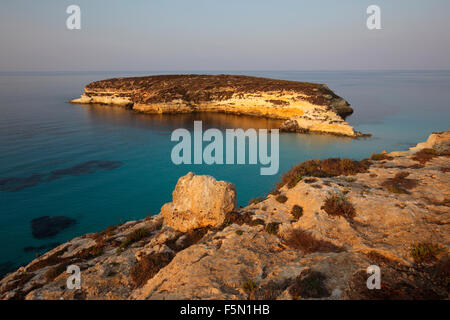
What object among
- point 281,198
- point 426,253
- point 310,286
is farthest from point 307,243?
point 426,253

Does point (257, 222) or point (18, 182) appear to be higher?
point (257, 222)

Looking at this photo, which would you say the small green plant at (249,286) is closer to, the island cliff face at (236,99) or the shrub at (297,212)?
the shrub at (297,212)

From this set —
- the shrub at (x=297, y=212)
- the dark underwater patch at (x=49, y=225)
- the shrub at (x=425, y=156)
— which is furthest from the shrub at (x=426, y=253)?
the dark underwater patch at (x=49, y=225)

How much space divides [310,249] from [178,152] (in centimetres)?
3100

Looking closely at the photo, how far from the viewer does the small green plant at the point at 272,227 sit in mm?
10508

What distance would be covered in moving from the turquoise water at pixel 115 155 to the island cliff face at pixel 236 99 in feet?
16.8

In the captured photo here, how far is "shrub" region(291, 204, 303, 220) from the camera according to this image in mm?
11305

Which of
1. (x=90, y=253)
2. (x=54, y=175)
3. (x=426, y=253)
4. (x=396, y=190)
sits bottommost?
(x=90, y=253)

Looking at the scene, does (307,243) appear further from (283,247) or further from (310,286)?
(310,286)

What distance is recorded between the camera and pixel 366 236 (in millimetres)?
9398

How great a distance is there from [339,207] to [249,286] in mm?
6218

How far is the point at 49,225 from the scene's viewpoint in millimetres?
19125

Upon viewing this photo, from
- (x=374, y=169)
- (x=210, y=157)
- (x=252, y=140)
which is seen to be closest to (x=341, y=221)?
(x=374, y=169)

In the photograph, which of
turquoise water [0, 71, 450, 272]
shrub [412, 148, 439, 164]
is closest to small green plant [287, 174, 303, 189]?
turquoise water [0, 71, 450, 272]
